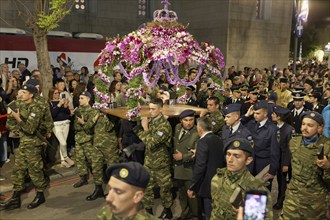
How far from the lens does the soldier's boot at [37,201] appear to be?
667 centimetres

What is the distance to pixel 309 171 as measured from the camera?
462 centimetres

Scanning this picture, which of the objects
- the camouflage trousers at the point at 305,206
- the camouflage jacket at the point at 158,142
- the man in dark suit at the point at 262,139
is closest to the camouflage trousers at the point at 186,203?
the camouflage jacket at the point at 158,142

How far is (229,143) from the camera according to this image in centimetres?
378

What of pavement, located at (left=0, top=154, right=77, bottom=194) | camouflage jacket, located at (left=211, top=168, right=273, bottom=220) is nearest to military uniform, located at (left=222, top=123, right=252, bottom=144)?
camouflage jacket, located at (left=211, top=168, right=273, bottom=220)

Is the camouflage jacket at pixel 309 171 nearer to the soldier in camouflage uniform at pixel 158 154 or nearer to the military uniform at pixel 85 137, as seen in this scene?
the soldier in camouflage uniform at pixel 158 154

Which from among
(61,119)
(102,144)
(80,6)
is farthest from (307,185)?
(80,6)

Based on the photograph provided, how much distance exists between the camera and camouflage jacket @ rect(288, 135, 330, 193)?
4551 mm

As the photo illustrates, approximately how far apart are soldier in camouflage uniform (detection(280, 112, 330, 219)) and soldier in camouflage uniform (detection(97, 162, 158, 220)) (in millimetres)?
2753

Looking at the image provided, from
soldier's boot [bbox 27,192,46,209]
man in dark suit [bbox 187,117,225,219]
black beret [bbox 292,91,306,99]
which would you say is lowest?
soldier's boot [bbox 27,192,46,209]

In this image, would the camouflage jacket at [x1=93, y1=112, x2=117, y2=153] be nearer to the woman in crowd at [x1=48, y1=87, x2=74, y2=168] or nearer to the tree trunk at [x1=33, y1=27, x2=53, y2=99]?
the woman in crowd at [x1=48, y1=87, x2=74, y2=168]

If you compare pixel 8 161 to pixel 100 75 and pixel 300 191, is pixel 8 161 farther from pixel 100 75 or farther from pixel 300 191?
pixel 300 191

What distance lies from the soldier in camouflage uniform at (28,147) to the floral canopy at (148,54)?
1609 mm

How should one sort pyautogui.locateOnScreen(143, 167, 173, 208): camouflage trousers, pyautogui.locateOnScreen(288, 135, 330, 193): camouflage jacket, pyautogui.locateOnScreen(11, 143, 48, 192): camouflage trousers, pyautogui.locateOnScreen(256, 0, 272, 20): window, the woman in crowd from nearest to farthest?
pyautogui.locateOnScreen(288, 135, 330, 193): camouflage jacket, pyautogui.locateOnScreen(143, 167, 173, 208): camouflage trousers, pyautogui.locateOnScreen(11, 143, 48, 192): camouflage trousers, the woman in crowd, pyautogui.locateOnScreen(256, 0, 272, 20): window

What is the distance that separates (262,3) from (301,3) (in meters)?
5.11
